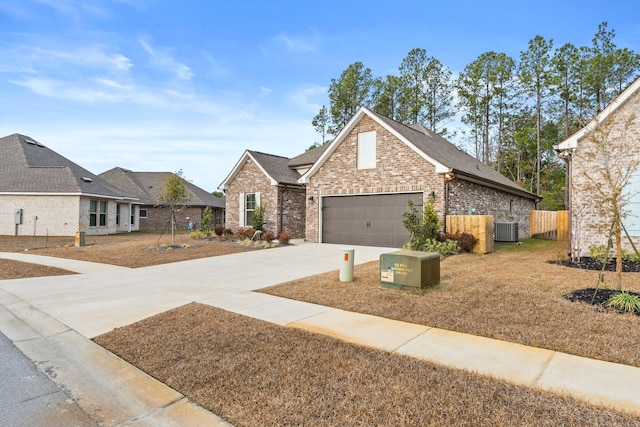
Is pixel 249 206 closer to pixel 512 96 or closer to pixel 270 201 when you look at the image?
pixel 270 201

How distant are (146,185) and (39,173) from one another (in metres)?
11.5

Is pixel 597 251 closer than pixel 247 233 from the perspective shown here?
Yes

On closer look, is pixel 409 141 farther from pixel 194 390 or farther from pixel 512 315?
pixel 194 390

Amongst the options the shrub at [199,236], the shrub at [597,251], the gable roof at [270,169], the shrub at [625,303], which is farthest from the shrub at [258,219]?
the shrub at [625,303]

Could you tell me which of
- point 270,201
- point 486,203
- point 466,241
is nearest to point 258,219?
point 270,201

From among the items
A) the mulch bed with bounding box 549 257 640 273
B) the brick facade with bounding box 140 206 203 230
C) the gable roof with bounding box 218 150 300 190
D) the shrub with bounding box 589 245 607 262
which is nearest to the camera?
the mulch bed with bounding box 549 257 640 273

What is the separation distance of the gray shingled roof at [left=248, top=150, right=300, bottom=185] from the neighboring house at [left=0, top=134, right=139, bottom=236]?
11914mm

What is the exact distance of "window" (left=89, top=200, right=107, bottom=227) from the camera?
24461 millimetres

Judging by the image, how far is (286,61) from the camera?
675 inches

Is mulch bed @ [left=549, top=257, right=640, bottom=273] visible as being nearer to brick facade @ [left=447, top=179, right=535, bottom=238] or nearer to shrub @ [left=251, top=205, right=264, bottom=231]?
brick facade @ [left=447, top=179, right=535, bottom=238]

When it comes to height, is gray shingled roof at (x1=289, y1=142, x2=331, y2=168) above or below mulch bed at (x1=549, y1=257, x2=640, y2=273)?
above

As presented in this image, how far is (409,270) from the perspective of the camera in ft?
23.7

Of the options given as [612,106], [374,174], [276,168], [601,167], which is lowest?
[601,167]

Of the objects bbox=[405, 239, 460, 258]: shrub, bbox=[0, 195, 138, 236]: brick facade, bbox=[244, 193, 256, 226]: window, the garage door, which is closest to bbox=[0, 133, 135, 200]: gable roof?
bbox=[0, 195, 138, 236]: brick facade
